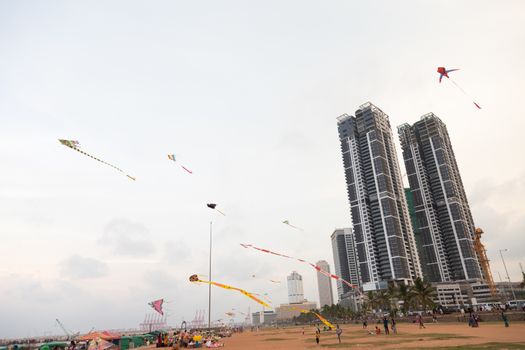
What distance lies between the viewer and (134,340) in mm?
52094

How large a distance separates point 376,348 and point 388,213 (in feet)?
483

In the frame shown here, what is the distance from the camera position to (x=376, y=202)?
557 ft

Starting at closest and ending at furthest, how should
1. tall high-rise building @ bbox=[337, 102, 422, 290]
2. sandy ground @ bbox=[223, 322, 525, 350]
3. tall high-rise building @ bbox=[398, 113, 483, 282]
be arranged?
sandy ground @ bbox=[223, 322, 525, 350], tall high-rise building @ bbox=[337, 102, 422, 290], tall high-rise building @ bbox=[398, 113, 483, 282]

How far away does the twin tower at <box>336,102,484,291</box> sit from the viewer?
536 feet

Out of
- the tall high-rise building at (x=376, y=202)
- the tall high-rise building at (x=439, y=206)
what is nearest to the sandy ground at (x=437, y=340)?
the tall high-rise building at (x=376, y=202)

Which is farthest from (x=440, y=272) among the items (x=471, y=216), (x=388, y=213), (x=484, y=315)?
(x=484, y=315)

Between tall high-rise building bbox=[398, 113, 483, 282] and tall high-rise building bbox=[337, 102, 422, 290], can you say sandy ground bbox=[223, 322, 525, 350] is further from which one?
tall high-rise building bbox=[398, 113, 483, 282]

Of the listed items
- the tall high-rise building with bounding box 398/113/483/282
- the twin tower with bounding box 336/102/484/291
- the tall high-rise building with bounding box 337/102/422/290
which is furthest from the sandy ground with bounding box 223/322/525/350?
the tall high-rise building with bounding box 398/113/483/282

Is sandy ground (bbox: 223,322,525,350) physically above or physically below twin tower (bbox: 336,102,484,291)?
below

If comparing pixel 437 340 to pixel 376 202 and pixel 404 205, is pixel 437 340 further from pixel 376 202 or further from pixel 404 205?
pixel 404 205

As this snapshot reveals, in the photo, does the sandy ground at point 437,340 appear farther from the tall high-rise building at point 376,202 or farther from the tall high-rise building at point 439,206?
the tall high-rise building at point 439,206

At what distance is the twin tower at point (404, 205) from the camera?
164 m

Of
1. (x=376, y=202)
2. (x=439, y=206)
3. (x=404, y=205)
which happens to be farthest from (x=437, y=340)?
(x=439, y=206)

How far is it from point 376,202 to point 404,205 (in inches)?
734
